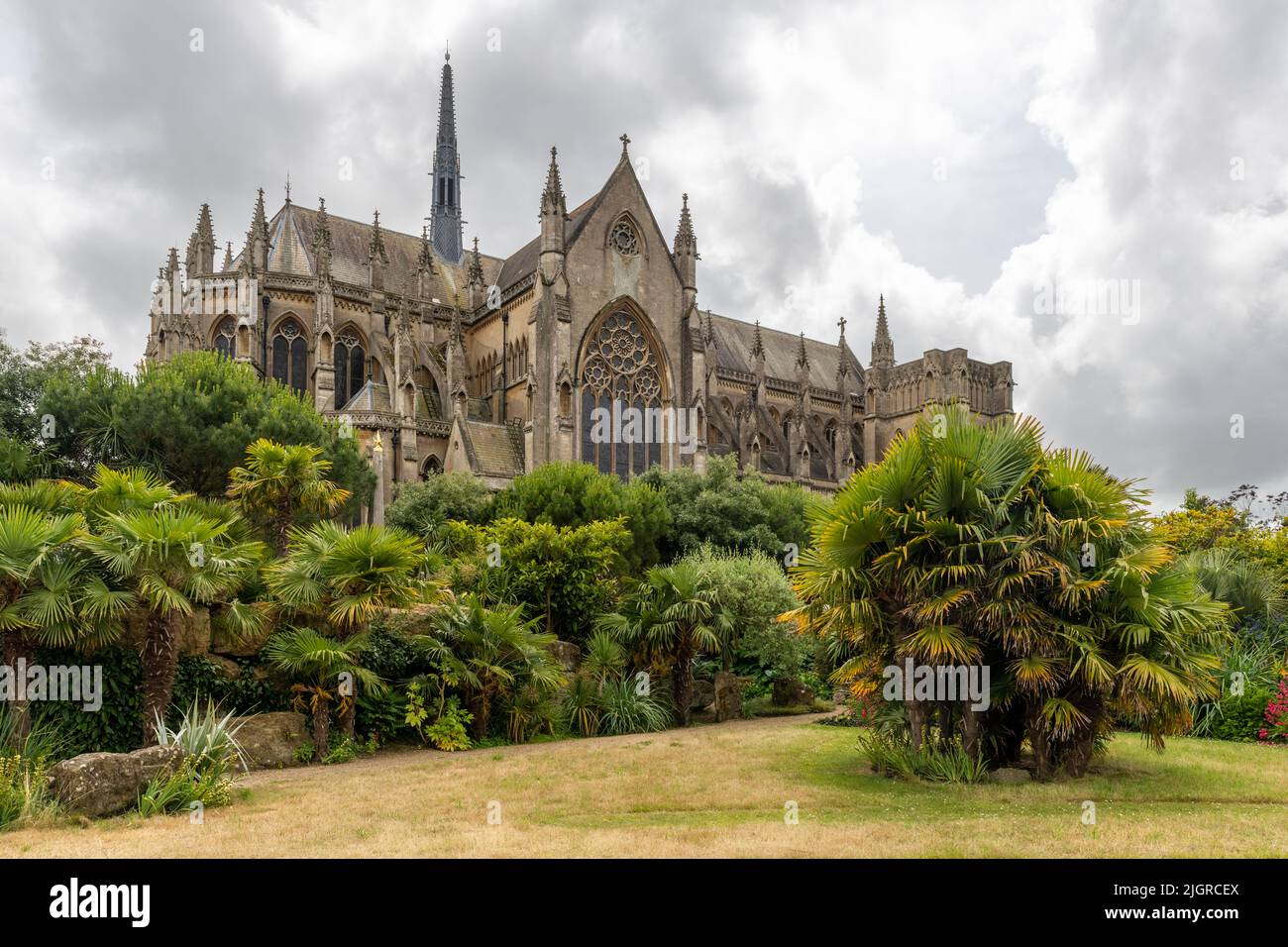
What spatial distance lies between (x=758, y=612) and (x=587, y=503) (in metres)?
8.00

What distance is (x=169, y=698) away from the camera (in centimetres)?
1464

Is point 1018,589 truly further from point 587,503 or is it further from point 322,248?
point 322,248

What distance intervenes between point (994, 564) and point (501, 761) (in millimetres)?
7990

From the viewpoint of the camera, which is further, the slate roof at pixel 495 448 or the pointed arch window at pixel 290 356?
the pointed arch window at pixel 290 356

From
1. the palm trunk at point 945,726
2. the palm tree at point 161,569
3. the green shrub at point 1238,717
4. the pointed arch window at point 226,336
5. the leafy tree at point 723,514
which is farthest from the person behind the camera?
the pointed arch window at point 226,336

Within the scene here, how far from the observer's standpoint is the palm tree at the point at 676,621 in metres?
20.6

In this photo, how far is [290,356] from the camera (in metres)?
44.0

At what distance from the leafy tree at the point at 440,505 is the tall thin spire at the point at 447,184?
3339 cm

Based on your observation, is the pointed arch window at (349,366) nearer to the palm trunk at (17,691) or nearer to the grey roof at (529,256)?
the grey roof at (529,256)

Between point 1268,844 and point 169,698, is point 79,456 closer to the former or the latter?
point 169,698

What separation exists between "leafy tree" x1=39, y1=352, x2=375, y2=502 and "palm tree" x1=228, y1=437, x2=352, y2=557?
7.34 metres

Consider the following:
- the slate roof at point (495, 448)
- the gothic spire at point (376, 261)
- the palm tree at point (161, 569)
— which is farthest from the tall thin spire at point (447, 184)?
the palm tree at point (161, 569)

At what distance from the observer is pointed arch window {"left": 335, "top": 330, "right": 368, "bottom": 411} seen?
1777 inches
